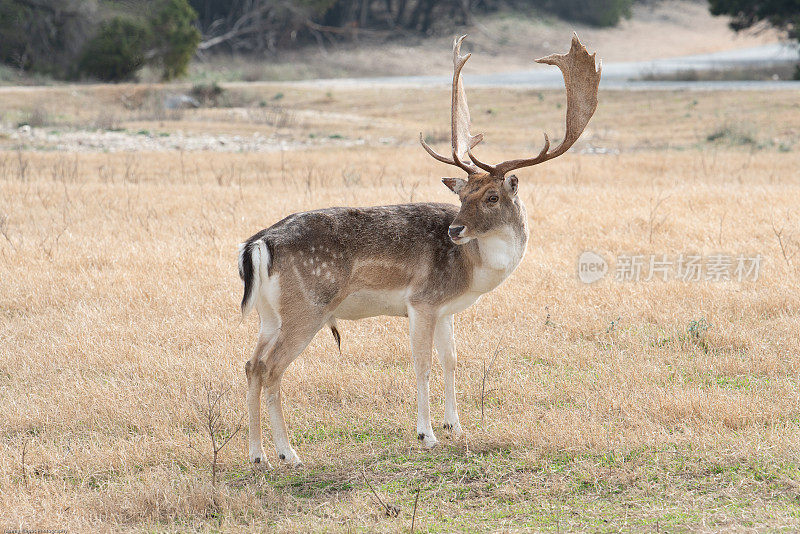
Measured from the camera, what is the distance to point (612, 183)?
14430 mm

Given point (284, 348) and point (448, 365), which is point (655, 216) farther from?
point (284, 348)

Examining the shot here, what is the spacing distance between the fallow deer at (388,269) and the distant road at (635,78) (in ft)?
83.3

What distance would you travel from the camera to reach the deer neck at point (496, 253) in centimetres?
543

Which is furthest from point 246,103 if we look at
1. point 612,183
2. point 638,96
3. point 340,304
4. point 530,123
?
point 340,304

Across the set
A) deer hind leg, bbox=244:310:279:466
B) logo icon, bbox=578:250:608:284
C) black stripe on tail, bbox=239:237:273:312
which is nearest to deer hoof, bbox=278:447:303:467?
deer hind leg, bbox=244:310:279:466

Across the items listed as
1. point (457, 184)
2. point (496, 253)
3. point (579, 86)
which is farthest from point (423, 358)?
point (579, 86)

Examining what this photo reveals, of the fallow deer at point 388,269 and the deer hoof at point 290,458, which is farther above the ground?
the fallow deer at point 388,269

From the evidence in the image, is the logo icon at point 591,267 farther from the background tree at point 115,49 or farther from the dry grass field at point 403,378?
the background tree at point 115,49

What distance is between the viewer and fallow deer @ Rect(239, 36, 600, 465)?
5129mm

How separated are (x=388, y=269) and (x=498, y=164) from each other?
38.0 inches

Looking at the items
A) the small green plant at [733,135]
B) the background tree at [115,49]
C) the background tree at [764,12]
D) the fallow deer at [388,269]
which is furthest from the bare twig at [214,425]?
the background tree at [764,12]

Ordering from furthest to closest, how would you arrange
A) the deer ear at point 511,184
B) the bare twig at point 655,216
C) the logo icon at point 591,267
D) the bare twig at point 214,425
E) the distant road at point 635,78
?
the distant road at point 635,78, the bare twig at point 655,216, the logo icon at point 591,267, the deer ear at point 511,184, the bare twig at point 214,425

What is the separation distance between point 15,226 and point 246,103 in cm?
2069

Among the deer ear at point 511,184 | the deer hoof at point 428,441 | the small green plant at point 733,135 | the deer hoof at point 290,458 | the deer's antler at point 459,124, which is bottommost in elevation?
the deer hoof at point 290,458
